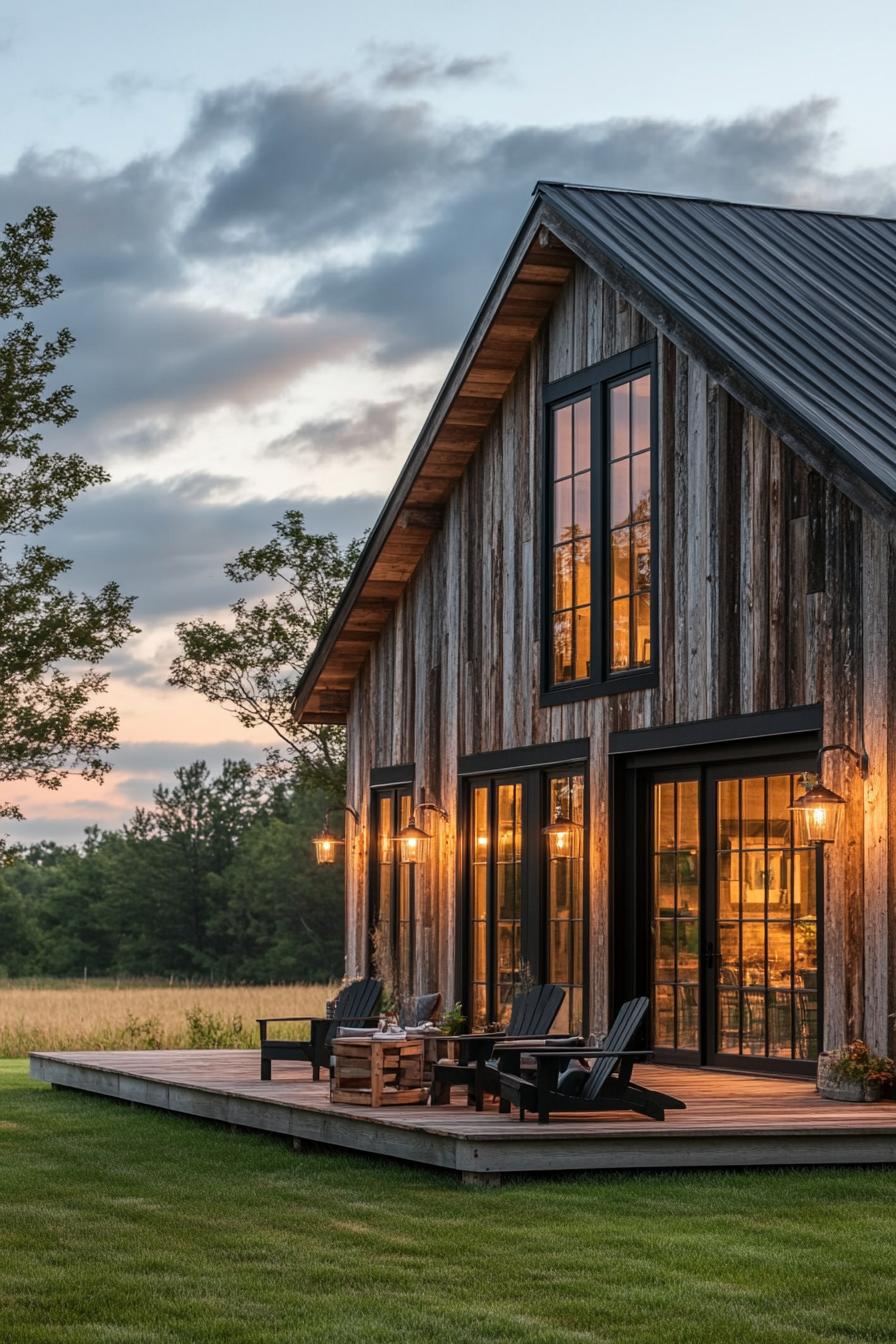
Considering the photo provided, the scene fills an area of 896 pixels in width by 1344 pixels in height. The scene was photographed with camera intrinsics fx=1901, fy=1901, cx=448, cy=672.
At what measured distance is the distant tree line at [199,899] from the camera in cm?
5284

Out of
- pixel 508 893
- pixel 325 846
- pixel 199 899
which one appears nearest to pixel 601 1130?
pixel 508 893

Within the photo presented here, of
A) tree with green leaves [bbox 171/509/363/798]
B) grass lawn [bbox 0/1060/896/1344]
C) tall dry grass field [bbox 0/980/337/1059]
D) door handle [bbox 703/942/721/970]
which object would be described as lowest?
tall dry grass field [bbox 0/980/337/1059]

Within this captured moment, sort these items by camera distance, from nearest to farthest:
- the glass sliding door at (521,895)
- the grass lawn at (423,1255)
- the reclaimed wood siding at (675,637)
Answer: the grass lawn at (423,1255) < the reclaimed wood siding at (675,637) < the glass sliding door at (521,895)

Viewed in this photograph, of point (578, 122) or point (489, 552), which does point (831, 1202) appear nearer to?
point (489, 552)

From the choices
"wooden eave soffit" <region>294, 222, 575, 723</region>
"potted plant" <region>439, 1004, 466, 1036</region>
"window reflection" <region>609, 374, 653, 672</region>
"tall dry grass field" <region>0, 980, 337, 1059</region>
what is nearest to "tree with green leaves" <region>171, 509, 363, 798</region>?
"tall dry grass field" <region>0, 980, 337, 1059</region>

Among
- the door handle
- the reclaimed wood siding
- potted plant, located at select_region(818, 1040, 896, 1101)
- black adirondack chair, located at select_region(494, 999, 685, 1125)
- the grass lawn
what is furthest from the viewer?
the door handle

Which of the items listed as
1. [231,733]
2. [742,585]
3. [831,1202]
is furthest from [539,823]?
[231,733]

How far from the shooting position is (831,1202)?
825 cm

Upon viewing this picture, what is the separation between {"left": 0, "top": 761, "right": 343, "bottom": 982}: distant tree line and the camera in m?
52.8

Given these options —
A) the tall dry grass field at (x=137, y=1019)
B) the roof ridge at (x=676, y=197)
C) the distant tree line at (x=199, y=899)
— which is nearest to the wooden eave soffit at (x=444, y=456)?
the roof ridge at (x=676, y=197)

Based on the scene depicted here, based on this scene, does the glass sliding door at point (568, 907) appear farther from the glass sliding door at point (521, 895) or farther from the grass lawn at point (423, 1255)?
the grass lawn at point (423, 1255)

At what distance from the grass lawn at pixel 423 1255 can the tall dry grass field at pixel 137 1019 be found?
34.1ft

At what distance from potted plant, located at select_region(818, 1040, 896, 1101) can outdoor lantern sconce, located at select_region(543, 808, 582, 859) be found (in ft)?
11.4

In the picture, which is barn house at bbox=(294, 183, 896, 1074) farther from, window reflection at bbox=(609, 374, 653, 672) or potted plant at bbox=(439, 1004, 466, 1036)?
potted plant at bbox=(439, 1004, 466, 1036)
